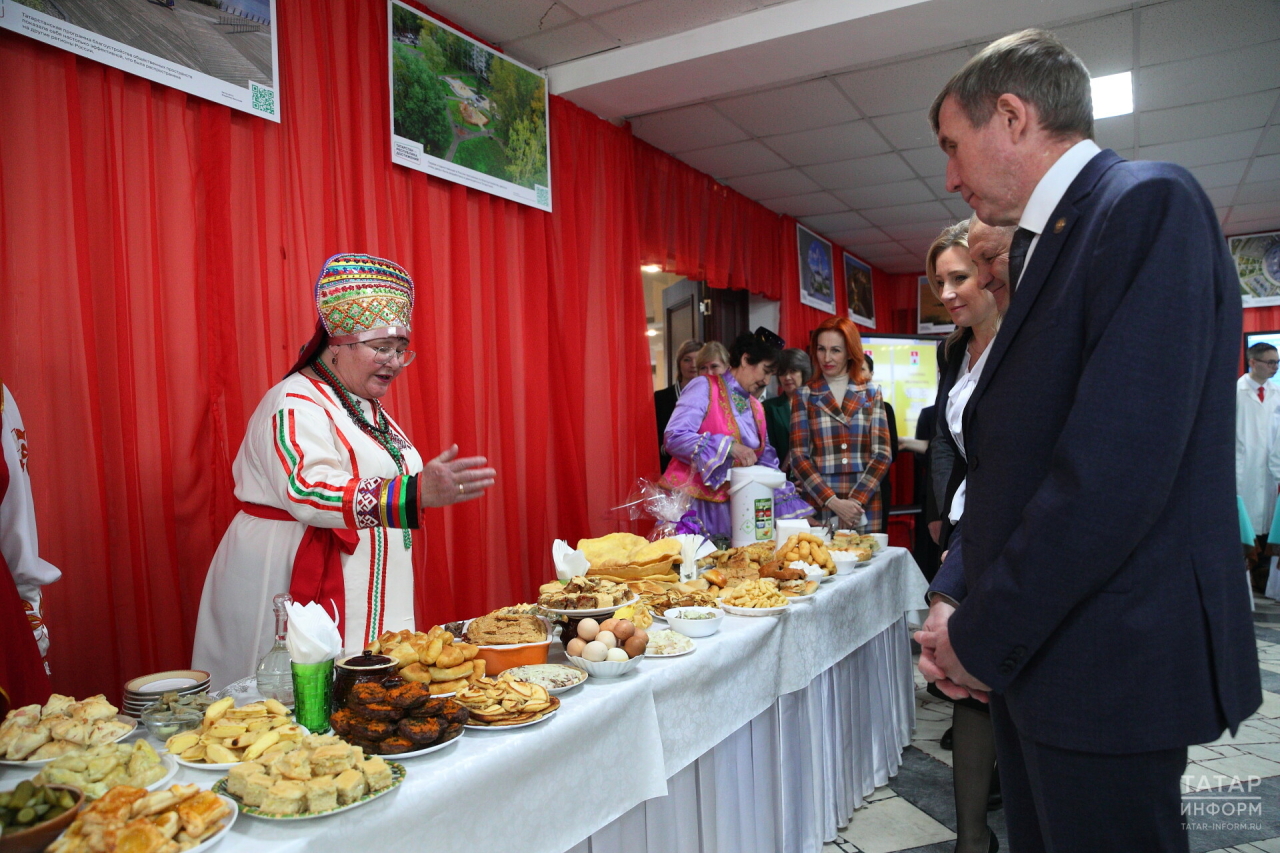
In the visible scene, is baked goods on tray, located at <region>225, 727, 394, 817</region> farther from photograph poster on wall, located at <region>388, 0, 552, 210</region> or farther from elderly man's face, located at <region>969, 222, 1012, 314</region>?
photograph poster on wall, located at <region>388, 0, 552, 210</region>

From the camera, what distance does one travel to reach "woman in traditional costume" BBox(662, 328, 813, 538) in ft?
12.5

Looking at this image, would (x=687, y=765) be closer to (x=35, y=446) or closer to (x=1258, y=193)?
(x=35, y=446)

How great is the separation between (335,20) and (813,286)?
533 cm

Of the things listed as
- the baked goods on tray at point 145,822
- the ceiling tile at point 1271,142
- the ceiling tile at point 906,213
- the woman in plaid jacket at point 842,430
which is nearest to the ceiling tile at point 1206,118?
the ceiling tile at point 1271,142

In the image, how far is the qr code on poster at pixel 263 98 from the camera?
2744mm

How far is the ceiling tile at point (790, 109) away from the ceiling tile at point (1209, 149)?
91.9 inches

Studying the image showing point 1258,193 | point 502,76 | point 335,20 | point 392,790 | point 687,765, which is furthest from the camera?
point 1258,193

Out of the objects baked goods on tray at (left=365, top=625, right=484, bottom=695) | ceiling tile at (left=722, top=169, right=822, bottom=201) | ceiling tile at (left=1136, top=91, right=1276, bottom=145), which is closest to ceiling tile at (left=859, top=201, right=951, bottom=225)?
ceiling tile at (left=722, top=169, right=822, bottom=201)

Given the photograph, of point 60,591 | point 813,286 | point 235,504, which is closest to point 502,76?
point 235,504

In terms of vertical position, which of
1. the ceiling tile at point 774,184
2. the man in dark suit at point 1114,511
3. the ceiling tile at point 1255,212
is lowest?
the man in dark suit at point 1114,511

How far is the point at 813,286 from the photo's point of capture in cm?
762

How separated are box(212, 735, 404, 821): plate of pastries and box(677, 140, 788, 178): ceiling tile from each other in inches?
190

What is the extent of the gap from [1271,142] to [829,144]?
3.02 meters

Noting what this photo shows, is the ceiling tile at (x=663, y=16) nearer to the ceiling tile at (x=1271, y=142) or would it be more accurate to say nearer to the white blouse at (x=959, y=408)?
the white blouse at (x=959, y=408)
